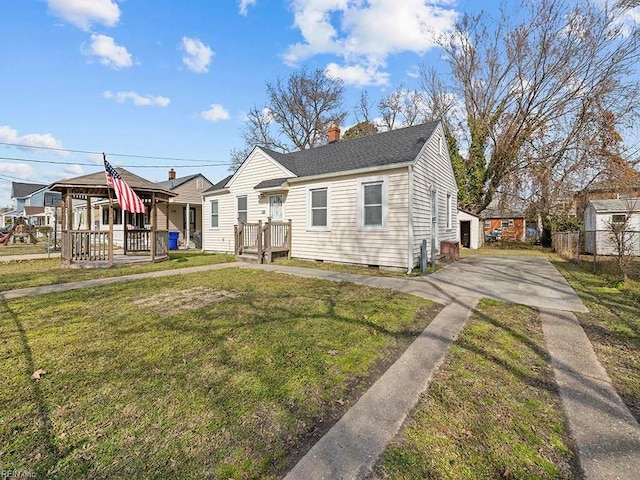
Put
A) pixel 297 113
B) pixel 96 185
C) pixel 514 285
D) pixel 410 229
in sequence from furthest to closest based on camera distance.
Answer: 1. pixel 297 113
2. pixel 96 185
3. pixel 410 229
4. pixel 514 285

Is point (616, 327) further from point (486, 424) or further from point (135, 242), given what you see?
point (135, 242)

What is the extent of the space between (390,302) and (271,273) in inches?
166

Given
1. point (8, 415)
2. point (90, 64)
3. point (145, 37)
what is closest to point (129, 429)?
point (8, 415)

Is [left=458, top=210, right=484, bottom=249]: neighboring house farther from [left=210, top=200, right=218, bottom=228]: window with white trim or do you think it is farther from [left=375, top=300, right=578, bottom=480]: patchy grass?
[left=375, top=300, right=578, bottom=480]: patchy grass

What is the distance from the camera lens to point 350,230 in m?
10.2

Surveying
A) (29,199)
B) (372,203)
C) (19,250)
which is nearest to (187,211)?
(19,250)

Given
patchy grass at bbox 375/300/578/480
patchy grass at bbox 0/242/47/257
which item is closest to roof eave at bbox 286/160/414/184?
patchy grass at bbox 375/300/578/480

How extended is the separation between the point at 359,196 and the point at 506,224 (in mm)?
39656

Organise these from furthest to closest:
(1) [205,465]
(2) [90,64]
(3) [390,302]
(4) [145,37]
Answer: (2) [90,64], (4) [145,37], (3) [390,302], (1) [205,465]

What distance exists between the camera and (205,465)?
1785 millimetres

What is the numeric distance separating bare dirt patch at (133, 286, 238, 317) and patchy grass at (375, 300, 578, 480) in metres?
4.00

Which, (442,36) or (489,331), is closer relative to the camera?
(489,331)

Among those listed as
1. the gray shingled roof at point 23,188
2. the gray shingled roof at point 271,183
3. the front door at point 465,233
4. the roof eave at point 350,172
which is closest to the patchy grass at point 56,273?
the gray shingled roof at point 271,183

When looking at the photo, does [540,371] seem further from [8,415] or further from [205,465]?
[8,415]
